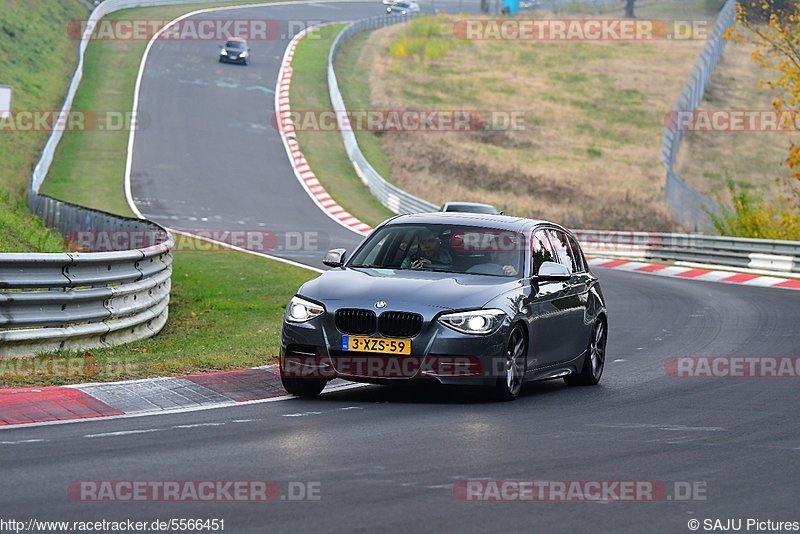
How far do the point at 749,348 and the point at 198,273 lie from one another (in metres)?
11.9

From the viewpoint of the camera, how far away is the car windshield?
12586 mm

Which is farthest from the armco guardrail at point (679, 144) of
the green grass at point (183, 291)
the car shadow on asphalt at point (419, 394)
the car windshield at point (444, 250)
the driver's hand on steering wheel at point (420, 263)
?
the driver's hand on steering wheel at point (420, 263)

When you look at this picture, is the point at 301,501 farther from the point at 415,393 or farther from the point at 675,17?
the point at 675,17

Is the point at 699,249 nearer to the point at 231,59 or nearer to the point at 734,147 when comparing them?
the point at 734,147

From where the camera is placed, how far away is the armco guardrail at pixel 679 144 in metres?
42.4

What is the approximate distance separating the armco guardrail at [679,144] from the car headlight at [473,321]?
28.9 meters

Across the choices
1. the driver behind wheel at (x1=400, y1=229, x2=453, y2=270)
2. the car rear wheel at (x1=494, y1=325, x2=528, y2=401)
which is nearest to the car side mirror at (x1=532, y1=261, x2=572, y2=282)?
the car rear wheel at (x1=494, y1=325, x2=528, y2=401)

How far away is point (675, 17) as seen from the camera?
Answer: 350 feet

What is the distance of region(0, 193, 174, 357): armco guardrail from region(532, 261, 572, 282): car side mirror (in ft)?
14.7

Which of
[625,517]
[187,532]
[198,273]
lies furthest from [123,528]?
[198,273]

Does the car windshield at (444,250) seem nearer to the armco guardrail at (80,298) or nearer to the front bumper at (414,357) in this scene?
the front bumper at (414,357)

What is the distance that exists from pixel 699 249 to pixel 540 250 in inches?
911

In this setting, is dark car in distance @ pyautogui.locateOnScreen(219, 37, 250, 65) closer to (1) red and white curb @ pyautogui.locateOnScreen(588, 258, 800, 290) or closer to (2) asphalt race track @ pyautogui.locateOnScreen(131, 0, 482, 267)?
(2) asphalt race track @ pyautogui.locateOnScreen(131, 0, 482, 267)

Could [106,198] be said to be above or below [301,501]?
below
